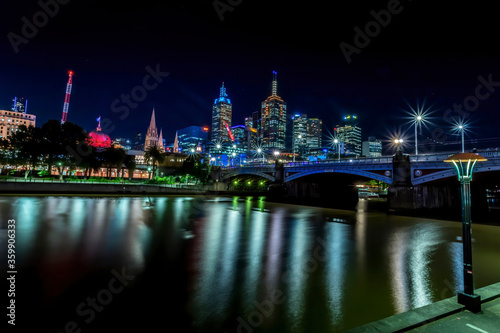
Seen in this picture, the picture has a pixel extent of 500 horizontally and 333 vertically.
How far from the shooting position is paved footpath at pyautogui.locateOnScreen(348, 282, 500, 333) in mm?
4520

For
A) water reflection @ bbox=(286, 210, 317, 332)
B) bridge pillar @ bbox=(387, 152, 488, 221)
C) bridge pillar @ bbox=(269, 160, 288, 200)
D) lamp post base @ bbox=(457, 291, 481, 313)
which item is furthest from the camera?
bridge pillar @ bbox=(269, 160, 288, 200)

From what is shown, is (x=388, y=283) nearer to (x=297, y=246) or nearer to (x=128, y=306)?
(x=297, y=246)

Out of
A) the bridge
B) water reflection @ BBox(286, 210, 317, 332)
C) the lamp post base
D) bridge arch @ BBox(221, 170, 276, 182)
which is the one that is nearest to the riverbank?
bridge arch @ BBox(221, 170, 276, 182)

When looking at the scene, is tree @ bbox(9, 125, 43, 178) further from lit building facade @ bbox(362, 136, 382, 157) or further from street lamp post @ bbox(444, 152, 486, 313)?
lit building facade @ bbox(362, 136, 382, 157)

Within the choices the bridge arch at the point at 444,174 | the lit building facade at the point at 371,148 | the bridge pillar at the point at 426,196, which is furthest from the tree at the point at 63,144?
the lit building facade at the point at 371,148

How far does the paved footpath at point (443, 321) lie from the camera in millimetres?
4520

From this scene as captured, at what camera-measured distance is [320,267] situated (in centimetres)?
899

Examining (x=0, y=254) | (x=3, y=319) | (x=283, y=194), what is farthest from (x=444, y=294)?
(x=283, y=194)

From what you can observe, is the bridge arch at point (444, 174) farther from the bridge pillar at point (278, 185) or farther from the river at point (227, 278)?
the bridge pillar at point (278, 185)

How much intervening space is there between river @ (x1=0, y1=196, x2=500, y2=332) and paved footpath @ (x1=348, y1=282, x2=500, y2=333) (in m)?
0.81

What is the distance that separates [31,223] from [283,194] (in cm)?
4800

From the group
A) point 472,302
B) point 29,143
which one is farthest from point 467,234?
point 29,143

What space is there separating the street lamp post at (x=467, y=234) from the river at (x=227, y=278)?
1240 mm

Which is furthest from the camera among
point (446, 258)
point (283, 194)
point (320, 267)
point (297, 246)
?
point (283, 194)
